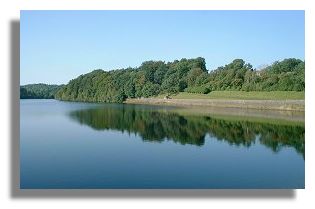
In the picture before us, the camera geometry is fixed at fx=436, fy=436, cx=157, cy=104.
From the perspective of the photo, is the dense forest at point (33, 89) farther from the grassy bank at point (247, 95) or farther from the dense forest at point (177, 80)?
the grassy bank at point (247, 95)

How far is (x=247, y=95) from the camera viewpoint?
1805 cm

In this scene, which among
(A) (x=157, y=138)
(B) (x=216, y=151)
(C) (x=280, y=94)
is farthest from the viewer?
(C) (x=280, y=94)

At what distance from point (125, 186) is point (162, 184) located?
616 mm

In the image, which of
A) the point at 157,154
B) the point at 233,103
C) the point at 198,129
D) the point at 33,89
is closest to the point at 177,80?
the point at 233,103

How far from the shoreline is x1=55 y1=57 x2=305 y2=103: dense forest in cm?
50

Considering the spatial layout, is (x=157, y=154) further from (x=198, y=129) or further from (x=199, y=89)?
(x=199, y=89)

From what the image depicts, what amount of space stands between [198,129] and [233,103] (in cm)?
652

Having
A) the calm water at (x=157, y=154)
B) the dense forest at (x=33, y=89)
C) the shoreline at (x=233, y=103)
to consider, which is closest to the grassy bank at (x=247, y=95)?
the shoreline at (x=233, y=103)

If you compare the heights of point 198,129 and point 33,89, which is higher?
point 33,89

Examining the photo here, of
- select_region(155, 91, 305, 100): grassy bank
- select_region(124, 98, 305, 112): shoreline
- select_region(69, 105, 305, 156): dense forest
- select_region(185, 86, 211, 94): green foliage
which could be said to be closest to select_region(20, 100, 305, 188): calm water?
select_region(69, 105, 305, 156): dense forest
